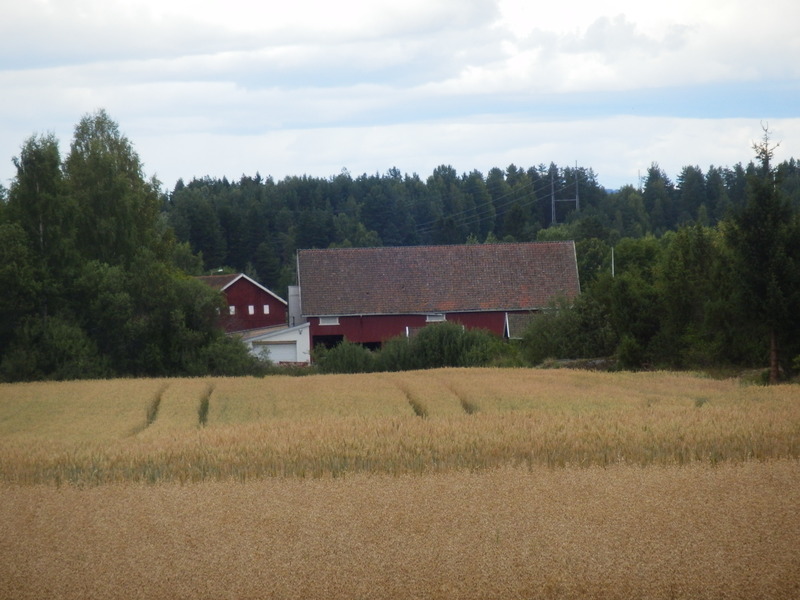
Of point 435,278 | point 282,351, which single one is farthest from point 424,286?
point 282,351

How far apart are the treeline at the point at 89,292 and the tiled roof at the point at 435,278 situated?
12741 millimetres

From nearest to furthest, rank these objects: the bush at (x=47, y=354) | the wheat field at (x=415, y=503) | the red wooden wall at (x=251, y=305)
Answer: the wheat field at (x=415, y=503)
the bush at (x=47, y=354)
the red wooden wall at (x=251, y=305)

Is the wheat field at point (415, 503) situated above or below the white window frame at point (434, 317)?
below

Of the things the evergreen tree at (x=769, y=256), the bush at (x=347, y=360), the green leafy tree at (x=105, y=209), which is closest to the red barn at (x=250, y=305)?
the green leafy tree at (x=105, y=209)

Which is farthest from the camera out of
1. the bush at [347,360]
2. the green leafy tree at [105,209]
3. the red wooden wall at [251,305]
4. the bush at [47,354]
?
the red wooden wall at [251,305]

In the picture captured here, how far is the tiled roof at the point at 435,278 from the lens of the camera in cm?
5688

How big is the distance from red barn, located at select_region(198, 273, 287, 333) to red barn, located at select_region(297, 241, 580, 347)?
38.1 feet

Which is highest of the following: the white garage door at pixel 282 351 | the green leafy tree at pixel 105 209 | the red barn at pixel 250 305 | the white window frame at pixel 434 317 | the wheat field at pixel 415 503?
the green leafy tree at pixel 105 209

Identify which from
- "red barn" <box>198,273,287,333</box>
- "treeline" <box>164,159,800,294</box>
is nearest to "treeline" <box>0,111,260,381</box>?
"red barn" <box>198,273,287,333</box>

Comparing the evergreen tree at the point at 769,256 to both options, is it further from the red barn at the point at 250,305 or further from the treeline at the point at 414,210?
the treeline at the point at 414,210

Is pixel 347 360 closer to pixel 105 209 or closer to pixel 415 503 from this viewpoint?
pixel 105 209

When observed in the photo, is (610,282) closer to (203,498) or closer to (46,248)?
(46,248)

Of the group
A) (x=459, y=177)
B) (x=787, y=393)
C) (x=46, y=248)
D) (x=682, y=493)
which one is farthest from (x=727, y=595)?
(x=459, y=177)

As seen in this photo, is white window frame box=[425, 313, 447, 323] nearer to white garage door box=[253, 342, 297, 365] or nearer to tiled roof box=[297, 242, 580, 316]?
tiled roof box=[297, 242, 580, 316]
